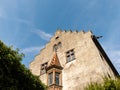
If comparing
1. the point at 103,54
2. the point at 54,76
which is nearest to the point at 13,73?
the point at 54,76

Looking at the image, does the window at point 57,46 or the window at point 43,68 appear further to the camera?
the window at point 57,46

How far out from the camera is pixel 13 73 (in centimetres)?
1627

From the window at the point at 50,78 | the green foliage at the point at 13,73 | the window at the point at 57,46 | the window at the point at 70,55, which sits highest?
the window at the point at 57,46

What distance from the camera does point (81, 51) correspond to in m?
26.8

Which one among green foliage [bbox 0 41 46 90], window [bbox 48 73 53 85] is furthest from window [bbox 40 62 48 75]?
green foliage [bbox 0 41 46 90]

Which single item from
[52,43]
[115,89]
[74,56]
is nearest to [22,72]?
[115,89]

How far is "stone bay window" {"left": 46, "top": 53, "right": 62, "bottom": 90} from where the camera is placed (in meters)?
24.9

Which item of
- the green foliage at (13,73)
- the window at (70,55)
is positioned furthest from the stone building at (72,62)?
the green foliage at (13,73)

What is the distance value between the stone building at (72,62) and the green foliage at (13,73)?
25.0ft

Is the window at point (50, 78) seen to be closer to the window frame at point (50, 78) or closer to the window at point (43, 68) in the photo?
the window frame at point (50, 78)

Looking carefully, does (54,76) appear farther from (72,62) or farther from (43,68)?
(43,68)

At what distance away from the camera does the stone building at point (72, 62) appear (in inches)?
949

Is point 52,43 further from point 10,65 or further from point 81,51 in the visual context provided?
point 10,65

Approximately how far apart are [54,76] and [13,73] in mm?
9871
